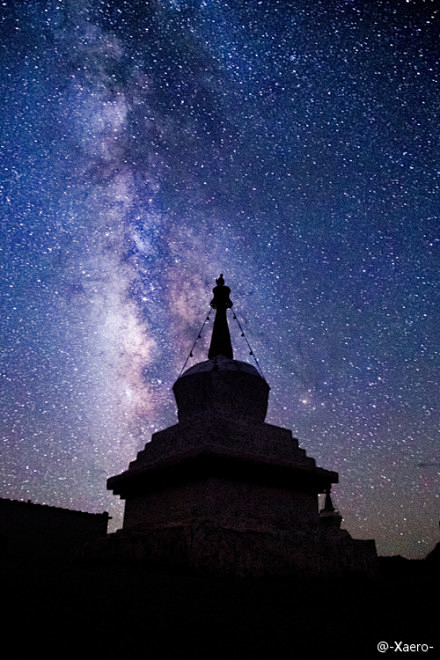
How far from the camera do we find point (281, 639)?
373 centimetres

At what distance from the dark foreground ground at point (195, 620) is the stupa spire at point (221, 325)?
968 centimetres

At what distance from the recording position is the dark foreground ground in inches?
129

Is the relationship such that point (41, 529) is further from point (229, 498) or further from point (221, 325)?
point (221, 325)

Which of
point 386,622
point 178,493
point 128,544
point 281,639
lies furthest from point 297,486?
point 281,639

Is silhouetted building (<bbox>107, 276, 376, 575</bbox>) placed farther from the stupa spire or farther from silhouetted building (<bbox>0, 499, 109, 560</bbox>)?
silhouetted building (<bbox>0, 499, 109, 560</bbox>)

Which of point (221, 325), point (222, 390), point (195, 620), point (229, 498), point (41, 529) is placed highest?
point (221, 325)

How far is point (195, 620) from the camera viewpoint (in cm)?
418

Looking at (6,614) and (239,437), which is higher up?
(239,437)

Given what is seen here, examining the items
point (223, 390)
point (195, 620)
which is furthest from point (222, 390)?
point (195, 620)

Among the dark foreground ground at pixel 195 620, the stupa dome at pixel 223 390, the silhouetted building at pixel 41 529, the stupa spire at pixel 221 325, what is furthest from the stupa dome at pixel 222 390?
the silhouetted building at pixel 41 529

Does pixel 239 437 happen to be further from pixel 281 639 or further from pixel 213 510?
pixel 281 639

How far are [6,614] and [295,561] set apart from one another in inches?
280

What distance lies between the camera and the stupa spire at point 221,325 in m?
15.8

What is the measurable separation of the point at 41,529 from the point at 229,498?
11506mm
